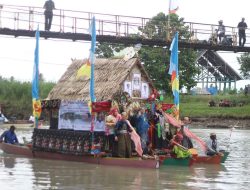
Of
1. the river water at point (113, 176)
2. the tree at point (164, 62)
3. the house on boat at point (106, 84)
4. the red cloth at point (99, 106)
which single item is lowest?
the river water at point (113, 176)

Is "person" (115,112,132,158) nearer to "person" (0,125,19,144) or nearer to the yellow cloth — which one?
the yellow cloth

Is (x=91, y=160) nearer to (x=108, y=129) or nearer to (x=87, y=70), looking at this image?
(x=108, y=129)

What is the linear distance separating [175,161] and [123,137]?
1536 millimetres

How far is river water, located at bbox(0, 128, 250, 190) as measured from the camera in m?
11.2

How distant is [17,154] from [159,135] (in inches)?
182

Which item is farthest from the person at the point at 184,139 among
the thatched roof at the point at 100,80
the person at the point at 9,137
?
the person at the point at 9,137

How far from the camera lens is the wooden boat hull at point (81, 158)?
1349 centimetres

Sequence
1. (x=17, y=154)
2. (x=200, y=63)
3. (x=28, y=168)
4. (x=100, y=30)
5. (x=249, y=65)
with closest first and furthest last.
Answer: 1. (x=28, y=168)
2. (x=17, y=154)
3. (x=100, y=30)
4. (x=249, y=65)
5. (x=200, y=63)

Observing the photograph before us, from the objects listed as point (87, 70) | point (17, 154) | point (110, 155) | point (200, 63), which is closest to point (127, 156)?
point (110, 155)

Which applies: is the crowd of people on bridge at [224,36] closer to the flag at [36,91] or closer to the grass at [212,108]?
the grass at [212,108]

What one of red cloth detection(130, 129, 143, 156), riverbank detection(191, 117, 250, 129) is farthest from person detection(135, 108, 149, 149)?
riverbank detection(191, 117, 250, 129)

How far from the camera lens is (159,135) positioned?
50.4 feet

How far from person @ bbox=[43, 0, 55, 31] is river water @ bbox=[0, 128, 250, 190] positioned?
7956mm

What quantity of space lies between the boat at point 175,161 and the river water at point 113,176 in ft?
0.56
